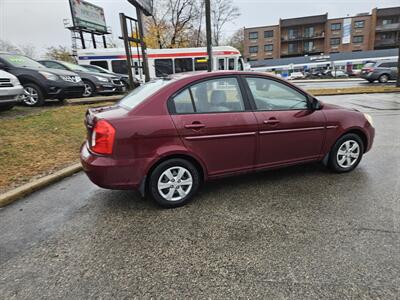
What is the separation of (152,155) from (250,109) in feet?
4.53

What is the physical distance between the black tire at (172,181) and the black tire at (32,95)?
7.07m

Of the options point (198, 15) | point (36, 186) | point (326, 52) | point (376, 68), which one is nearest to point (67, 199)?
point (36, 186)

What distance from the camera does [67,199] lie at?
3.53 metres

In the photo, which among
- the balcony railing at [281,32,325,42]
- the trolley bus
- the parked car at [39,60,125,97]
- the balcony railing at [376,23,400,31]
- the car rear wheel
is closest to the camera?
Answer: the parked car at [39,60,125,97]

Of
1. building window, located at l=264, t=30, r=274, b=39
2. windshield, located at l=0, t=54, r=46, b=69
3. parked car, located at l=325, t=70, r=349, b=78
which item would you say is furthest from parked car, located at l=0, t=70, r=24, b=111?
building window, located at l=264, t=30, r=274, b=39

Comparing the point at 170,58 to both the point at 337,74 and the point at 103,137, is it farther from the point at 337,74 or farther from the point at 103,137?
the point at 337,74

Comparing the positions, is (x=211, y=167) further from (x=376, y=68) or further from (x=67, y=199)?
(x=376, y=68)

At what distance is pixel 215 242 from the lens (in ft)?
8.36

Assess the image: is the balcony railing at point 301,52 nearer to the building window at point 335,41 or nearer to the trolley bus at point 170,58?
the building window at point 335,41

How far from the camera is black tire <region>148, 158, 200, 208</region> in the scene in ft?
10.1

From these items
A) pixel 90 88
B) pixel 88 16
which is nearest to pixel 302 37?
pixel 88 16

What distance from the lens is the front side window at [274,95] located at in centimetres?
351

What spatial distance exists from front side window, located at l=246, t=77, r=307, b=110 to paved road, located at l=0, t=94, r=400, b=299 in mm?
1082

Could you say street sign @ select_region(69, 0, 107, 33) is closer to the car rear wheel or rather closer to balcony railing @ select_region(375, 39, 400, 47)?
the car rear wheel
